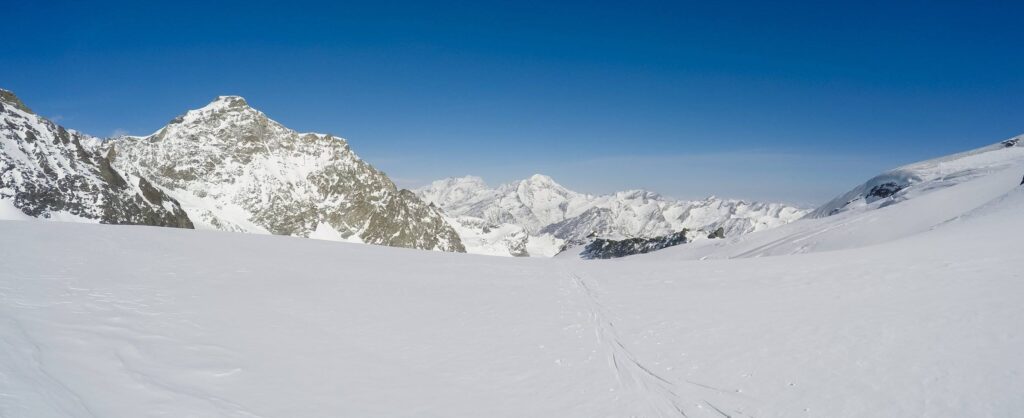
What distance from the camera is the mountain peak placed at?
124762 mm

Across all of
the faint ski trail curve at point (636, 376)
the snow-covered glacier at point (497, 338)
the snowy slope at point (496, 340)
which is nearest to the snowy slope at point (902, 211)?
the snow-covered glacier at point (497, 338)

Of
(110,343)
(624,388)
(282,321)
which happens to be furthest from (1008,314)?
(110,343)

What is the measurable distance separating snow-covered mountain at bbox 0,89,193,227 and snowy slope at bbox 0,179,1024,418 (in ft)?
449

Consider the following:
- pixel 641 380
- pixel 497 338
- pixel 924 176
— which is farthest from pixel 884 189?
pixel 497 338

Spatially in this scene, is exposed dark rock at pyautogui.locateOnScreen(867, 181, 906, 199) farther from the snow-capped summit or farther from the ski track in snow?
the ski track in snow

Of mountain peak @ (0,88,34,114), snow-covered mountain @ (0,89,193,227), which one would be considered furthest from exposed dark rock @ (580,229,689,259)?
mountain peak @ (0,88,34,114)

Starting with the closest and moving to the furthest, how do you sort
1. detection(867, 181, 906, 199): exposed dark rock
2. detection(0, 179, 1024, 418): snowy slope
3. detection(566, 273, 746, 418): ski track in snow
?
detection(0, 179, 1024, 418): snowy slope < detection(566, 273, 746, 418): ski track in snow < detection(867, 181, 906, 199): exposed dark rock

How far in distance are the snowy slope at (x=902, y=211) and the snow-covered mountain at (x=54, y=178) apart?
471ft

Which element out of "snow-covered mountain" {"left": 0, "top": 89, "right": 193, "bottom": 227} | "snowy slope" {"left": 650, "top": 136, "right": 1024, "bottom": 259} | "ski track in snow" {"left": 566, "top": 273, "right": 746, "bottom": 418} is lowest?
"ski track in snow" {"left": 566, "top": 273, "right": 746, "bottom": 418}

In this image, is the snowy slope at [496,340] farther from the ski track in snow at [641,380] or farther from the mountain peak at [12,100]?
the mountain peak at [12,100]

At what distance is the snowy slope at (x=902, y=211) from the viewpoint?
106 ft

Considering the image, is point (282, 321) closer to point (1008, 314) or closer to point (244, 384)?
point (244, 384)

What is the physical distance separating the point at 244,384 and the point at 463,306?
7754 millimetres

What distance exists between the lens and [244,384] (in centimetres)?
788
